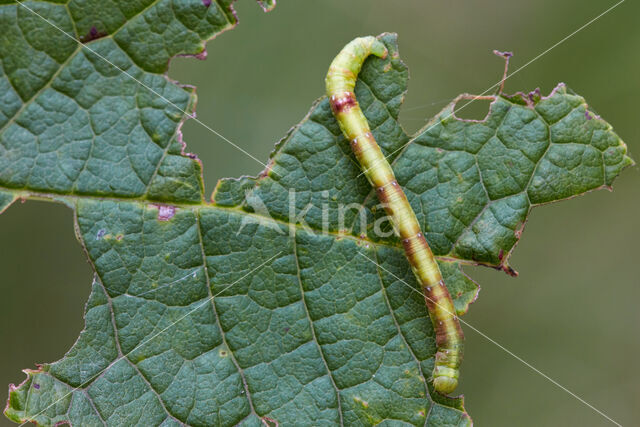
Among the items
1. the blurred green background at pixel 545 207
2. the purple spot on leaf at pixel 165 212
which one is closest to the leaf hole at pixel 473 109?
the blurred green background at pixel 545 207

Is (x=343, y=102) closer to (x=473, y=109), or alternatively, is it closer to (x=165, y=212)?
(x=473, y=109)

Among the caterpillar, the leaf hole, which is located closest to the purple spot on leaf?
the caterpillar

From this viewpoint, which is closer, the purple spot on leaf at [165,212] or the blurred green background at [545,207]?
the purple spot on leaf at [165,212]

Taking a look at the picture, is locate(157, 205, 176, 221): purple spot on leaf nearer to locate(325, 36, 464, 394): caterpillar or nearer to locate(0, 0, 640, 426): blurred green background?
locate(325, 36, 464, 394): caterpillar

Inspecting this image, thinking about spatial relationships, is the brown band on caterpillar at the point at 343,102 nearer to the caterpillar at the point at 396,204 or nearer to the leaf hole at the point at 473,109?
the caterpillar at the point at 396,204

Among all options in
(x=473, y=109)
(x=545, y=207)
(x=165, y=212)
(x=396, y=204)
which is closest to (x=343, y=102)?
(x=396, y=204)

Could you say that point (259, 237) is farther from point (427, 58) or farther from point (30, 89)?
point (427, 58)
